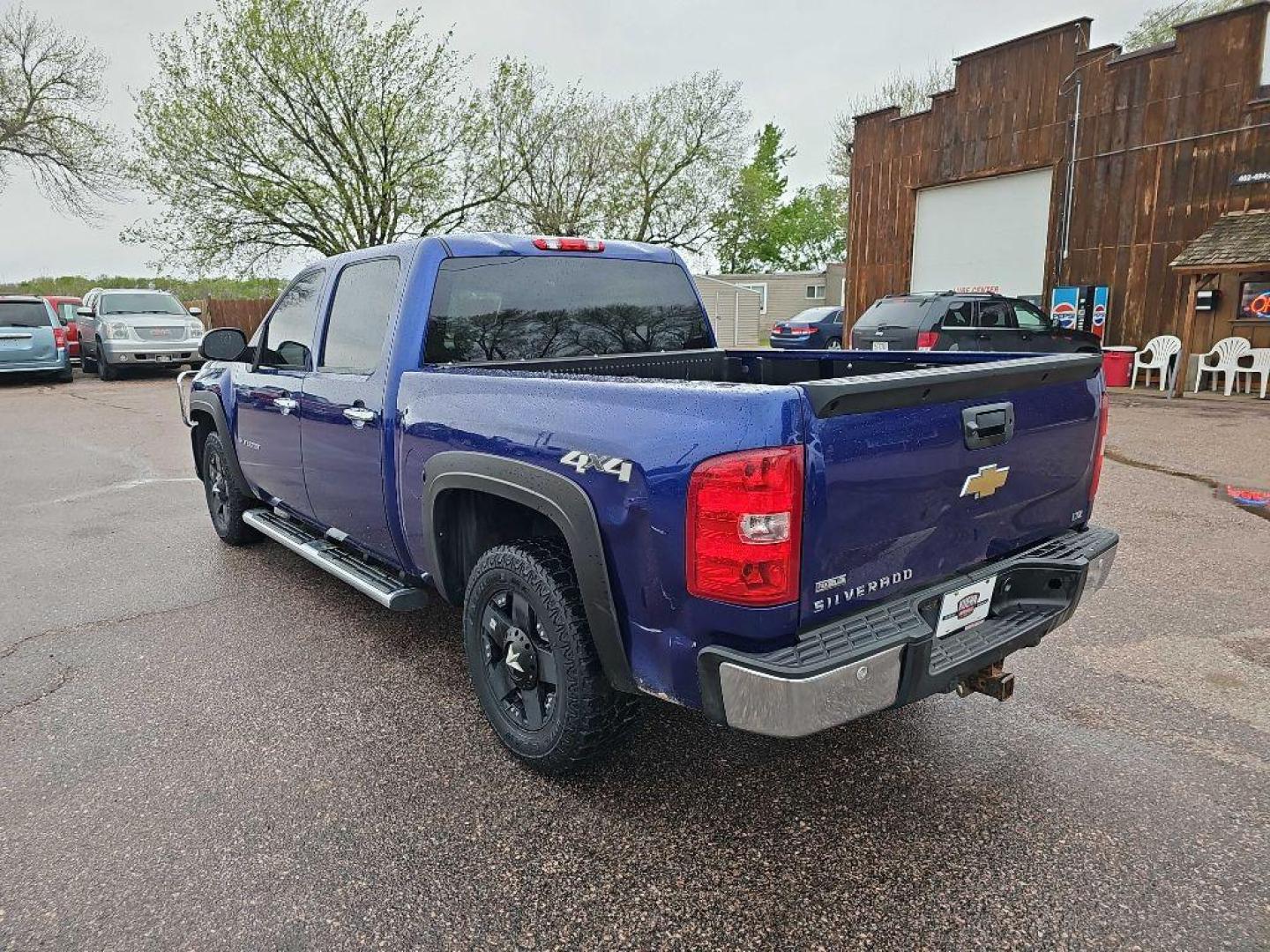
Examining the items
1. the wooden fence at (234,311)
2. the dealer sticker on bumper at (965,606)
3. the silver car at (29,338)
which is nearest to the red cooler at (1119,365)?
the dealer sticker on bumper at (965,606)

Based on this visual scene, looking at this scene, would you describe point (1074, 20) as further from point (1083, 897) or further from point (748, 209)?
point (748, 209)

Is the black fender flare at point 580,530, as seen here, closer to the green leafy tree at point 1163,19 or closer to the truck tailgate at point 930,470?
the truck tailgate at point 930,470

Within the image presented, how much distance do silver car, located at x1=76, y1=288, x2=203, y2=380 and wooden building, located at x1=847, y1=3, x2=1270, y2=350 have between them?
654 inches

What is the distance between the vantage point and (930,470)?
2.26 meters

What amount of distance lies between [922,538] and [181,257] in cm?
2601

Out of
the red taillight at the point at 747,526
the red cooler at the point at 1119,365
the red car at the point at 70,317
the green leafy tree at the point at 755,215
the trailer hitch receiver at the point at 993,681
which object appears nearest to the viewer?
the red taillight at the point at 747,526

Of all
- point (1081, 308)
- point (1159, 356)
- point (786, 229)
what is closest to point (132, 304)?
point (1081, 308)

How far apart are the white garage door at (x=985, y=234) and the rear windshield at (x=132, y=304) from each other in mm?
17772

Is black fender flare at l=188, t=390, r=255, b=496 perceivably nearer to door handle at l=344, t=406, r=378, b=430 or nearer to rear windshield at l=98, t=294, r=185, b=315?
door handle at l=344, t=406, r=378, b=430

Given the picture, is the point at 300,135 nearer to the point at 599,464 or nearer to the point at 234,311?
the point at 234,311

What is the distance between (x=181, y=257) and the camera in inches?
910

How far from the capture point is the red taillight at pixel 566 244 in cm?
356

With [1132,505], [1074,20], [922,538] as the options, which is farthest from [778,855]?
[1074,20]

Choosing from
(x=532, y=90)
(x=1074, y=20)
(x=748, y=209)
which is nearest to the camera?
(x=1074, y=20)
